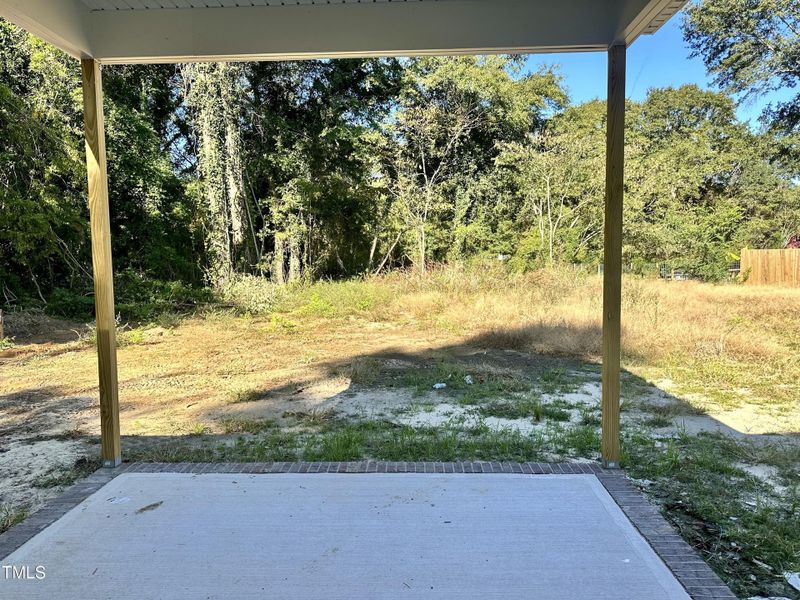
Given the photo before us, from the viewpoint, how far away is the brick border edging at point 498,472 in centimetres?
191

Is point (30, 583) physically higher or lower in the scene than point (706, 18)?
lower

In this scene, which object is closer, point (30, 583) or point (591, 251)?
point (30, 583)

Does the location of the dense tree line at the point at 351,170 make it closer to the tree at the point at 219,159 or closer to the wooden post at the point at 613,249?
the tree at the point at 219,159

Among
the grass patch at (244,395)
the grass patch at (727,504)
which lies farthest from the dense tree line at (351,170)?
the grass patch at (727,504)

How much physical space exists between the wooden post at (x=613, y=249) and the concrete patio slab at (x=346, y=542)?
33 centimetres

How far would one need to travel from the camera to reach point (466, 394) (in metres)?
4.80

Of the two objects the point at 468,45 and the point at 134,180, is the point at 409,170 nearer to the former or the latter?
the point at 134,180

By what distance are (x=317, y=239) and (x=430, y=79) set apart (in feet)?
15.6

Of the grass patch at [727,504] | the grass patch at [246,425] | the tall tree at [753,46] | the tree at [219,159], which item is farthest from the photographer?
the tree at [219,159]

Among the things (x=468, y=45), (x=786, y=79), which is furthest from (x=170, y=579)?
(x=786, y=79)

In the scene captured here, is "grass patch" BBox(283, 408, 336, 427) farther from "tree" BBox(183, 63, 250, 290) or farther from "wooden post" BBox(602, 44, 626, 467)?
"tree" BBox(183, 63, 250, 290)

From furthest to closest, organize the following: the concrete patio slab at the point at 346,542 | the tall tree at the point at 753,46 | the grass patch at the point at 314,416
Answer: the tall tree at the point at 753,46, the grass patch at the point at 314,416, the concrete patio slab at the point at 346,542

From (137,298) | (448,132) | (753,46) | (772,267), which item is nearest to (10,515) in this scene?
(137,298)

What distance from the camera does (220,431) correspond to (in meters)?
3.90
